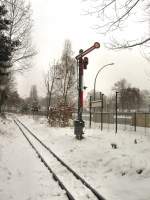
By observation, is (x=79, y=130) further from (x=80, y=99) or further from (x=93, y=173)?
(x=93, y=173)

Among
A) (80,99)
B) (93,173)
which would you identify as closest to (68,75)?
(80,99)

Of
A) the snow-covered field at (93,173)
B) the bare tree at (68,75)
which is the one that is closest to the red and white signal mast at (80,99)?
the snow-covered field at (93,173)

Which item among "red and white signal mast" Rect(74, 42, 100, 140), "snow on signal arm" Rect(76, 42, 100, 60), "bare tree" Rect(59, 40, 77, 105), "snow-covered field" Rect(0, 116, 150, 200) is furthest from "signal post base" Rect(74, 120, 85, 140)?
"bare tree" Rect(59, 40, 77, 105)

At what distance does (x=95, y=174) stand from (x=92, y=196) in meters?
3.02

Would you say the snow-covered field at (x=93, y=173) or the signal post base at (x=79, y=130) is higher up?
the signal post base at (x=79, y=130)

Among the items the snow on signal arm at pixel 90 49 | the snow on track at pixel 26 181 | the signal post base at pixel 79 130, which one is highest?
the snow on signal arm at pixel 90 49

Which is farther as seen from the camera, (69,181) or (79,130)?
(79,130)

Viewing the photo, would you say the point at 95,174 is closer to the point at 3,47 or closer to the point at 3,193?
the point at 3,193

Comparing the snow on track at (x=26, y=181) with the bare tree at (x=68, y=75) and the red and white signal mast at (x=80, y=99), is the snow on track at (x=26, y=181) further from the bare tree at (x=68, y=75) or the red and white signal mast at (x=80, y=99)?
the bare tree at (x=68, y=75)

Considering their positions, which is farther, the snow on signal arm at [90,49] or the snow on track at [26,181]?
the snow on signal arm at [90,49]

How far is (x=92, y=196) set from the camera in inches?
357

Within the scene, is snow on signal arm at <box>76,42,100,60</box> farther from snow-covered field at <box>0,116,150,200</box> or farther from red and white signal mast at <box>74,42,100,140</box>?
snow-covered field at <box>0,116,150,200</box>

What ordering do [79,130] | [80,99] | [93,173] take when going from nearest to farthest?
[93,173]
[79,130]
[80,99]

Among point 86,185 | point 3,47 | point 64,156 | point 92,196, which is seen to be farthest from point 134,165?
point 3,47
